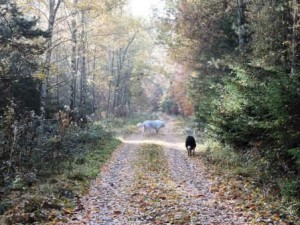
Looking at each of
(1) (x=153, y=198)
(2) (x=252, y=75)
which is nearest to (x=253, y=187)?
(1) (x=153, y=198)

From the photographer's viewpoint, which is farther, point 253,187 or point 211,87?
point 211,87

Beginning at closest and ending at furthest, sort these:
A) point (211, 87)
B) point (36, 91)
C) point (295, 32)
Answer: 1. point (295, 32)
2. point (211, 87)
3. point (36, 91)

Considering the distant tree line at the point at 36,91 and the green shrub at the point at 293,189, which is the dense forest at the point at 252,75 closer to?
the green shrub at the point at 293,189

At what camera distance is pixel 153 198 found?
9.03 m

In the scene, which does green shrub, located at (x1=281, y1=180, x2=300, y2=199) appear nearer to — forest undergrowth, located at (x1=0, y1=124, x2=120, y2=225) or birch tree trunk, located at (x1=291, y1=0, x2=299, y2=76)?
forest undergrowth, located at (x1=0, y1=124, x2=120, y2=225)

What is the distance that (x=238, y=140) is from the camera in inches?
483

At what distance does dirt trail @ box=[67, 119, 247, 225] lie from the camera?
292 inches

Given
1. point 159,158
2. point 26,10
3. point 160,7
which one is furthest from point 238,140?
point 160,7

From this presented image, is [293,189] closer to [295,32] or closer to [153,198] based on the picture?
[153,198]

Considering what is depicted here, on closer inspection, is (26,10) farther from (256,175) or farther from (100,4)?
(256,175)

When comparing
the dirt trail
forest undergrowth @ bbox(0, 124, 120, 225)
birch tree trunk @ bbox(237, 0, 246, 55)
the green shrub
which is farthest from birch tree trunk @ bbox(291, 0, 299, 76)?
forest undergrowth @ bbox(0, 124, 120, 225)

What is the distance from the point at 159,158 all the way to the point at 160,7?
11520 millimetres

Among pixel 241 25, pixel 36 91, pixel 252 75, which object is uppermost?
pixel 241 25

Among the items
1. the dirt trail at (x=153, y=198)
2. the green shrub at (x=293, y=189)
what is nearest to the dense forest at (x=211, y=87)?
the green shrub at (x=293, y=189)
